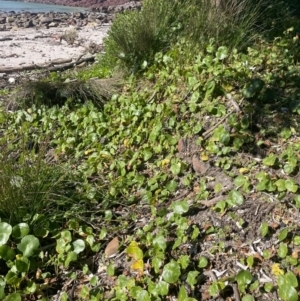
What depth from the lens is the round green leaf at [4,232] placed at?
8.38 ft

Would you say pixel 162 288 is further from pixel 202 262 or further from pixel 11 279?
pixel 11 279

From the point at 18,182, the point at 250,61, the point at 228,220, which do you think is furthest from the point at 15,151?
the point at 250,61

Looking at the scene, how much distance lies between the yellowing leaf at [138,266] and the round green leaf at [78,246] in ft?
1.14

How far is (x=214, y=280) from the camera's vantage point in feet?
7.68

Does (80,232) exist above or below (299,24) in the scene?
below

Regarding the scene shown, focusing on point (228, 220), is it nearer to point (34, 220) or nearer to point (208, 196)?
point (208, 196)

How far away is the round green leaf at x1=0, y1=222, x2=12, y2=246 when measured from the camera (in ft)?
8.38

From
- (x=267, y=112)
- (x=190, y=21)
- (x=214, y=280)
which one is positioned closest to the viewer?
(x=214, y=280)

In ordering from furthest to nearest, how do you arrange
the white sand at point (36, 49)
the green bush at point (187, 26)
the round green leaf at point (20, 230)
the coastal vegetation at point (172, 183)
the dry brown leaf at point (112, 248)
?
the white sand at point (36, 49) < the green bush at point (187, 26) < the dry brown leaf at point (112, 248) < the round green leaf at point (20, 230) < the coastal vegetation at point (172, 183)

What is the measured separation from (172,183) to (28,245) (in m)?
1.06

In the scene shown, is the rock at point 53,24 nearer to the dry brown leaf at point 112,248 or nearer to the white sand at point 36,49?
the white sand at point 36,49

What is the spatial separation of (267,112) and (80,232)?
5.48 feet

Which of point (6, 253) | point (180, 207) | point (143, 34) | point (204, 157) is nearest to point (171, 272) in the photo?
point (180, 207)

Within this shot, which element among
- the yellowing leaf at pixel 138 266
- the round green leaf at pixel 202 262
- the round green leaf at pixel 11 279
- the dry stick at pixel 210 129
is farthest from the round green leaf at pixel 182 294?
the dry stick at pixel 210 129
